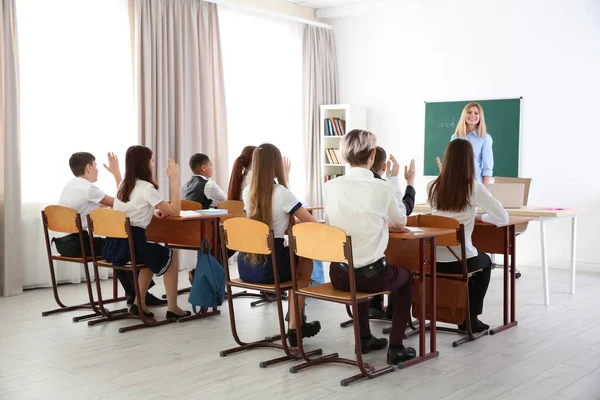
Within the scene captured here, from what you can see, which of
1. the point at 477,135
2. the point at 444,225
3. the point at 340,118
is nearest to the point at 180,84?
the point at 340,118

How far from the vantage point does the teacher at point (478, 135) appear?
6230mm

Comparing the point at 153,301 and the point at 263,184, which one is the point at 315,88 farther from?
the point at 263,184

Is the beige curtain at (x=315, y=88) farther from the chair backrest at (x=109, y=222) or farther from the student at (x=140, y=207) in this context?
the chair backrest at (x=109, y=222)

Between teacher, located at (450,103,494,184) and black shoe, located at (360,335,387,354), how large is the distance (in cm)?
254

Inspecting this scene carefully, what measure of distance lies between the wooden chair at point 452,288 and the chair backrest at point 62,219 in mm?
2366

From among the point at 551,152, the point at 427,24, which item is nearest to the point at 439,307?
the point at 551,152

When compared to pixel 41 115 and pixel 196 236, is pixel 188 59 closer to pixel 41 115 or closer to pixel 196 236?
pixel 41 115

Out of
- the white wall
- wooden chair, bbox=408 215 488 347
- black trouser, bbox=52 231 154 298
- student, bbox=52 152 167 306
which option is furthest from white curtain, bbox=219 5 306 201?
wooden chair, bbox=408 215 488 347

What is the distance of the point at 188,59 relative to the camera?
7281 mm

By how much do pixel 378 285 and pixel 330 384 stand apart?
1.79 feet

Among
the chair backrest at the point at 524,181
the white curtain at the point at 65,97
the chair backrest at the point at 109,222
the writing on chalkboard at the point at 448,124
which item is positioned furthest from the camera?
the writing on chalkboard at the point at 448,124

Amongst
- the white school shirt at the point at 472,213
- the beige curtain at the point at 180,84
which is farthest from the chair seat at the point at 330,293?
the beige curtain at the point at 180,84

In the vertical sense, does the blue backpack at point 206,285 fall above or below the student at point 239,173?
below

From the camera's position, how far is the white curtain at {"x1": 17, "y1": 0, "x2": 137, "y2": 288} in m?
6.15
